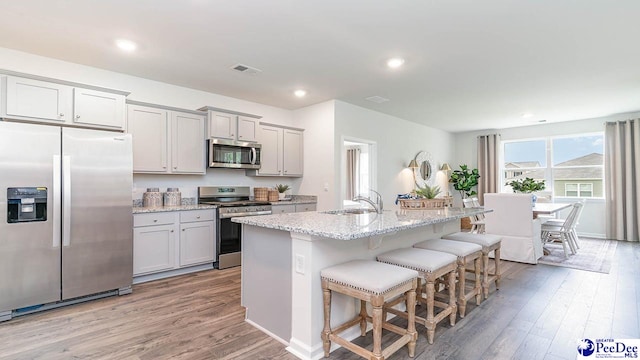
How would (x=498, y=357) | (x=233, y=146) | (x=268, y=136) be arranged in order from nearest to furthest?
1. (x=498, y=357)
2. (x=233, y=146)
3. (x=268, y=136)

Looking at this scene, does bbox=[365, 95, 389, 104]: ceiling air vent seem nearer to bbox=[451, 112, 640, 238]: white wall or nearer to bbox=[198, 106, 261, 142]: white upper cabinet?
bbox=[198, 106, 261, 142]: white upper cabinet

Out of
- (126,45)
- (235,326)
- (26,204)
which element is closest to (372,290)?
(235,326)

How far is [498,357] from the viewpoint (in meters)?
2.10

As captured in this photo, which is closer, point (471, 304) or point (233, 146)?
point (471, 304)

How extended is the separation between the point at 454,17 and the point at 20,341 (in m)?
4.18

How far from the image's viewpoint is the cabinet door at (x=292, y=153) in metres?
5.38

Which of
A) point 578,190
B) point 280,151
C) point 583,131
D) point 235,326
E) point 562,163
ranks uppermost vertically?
point 583,131

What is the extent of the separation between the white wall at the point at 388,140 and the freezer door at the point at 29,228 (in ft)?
11.4

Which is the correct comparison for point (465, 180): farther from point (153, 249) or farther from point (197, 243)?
point (153, 249)

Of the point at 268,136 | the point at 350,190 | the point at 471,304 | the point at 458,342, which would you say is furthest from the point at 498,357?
the point at 350,190

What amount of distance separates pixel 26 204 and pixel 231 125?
8.12 ft

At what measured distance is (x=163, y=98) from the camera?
4285mm

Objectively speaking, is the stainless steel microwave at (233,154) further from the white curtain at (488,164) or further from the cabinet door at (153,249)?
the white curtain at (488,164)

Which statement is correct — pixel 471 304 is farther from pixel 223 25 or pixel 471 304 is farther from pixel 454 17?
pixel 223 25
